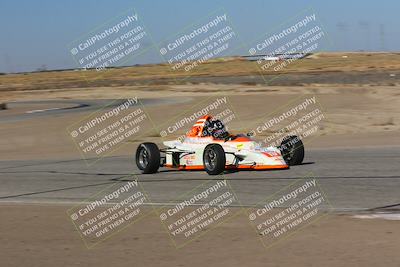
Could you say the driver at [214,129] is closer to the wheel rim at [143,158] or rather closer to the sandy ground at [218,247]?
the wheel rim at [143,158]

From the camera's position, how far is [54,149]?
28156 millimetres

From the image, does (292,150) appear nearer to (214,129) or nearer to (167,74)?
(214,129)

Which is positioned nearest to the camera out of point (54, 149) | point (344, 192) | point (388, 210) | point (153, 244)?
point (153, 244)

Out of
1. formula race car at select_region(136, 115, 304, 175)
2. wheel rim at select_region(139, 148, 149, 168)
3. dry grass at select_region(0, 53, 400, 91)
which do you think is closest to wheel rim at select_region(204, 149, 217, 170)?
formula race car at select_region(136, 115, 304, 175)

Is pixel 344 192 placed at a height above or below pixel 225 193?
below

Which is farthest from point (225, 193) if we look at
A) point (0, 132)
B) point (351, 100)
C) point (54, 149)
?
point (351, 100)

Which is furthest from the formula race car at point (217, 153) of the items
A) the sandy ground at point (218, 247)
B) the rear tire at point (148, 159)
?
the sandy ground at point (218, 247)

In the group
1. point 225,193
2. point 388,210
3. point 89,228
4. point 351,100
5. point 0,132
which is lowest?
point 351,100

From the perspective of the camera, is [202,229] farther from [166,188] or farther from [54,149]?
[54,149]

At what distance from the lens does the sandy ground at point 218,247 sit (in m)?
7.81

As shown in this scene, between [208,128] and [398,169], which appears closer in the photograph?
[398,169]

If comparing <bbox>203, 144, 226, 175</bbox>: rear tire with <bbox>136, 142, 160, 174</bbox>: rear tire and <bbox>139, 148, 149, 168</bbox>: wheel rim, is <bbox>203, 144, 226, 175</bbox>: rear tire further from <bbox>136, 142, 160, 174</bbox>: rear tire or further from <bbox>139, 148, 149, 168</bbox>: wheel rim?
<bbox>139, 148, 149, 168</bbox>: wheel rim

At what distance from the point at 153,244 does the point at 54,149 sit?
65.2 feet

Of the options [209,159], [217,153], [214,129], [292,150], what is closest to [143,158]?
[214,129]
